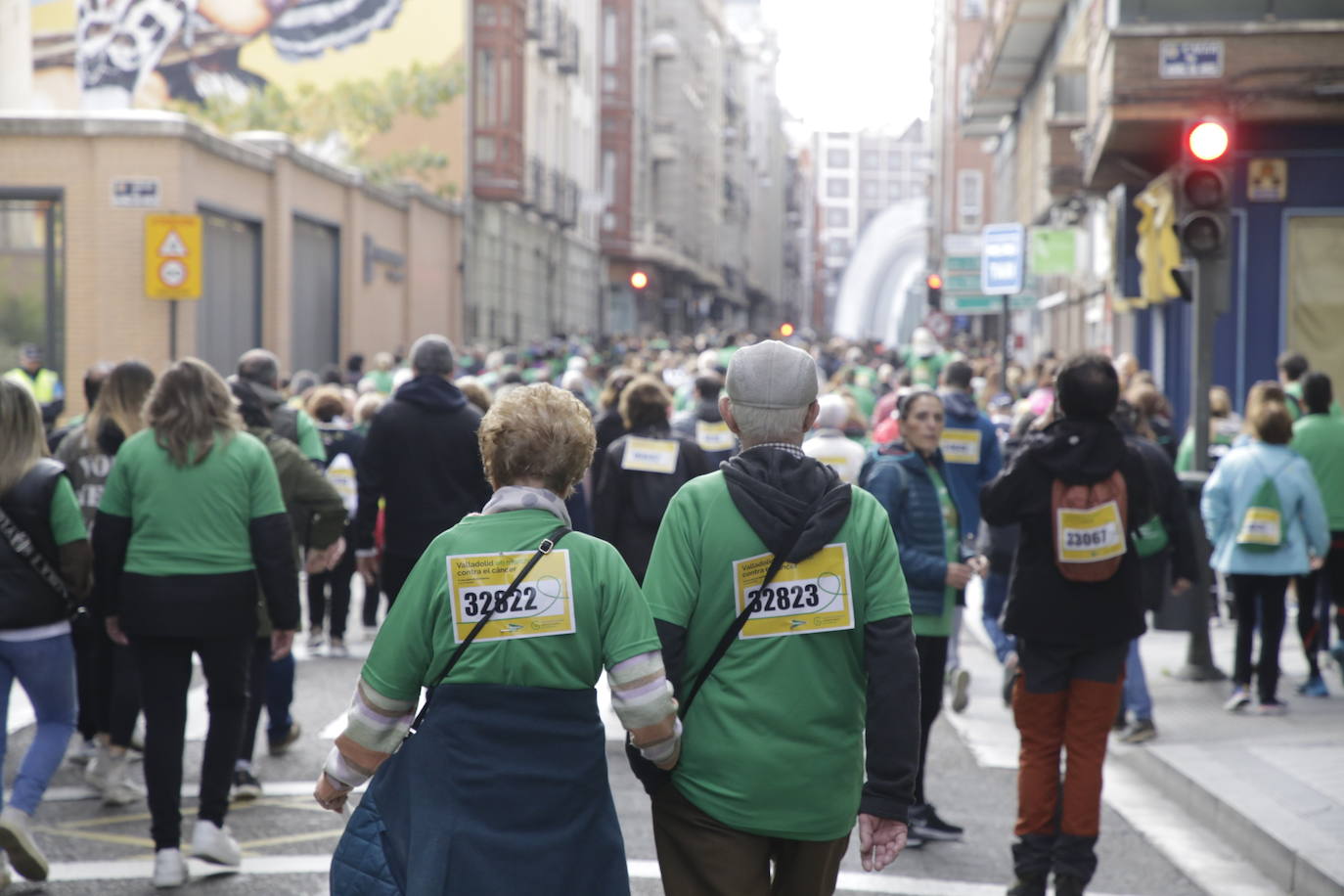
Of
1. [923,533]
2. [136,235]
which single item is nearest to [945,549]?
[923,533]

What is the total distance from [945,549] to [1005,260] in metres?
11.3

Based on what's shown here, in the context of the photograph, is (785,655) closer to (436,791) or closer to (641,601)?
(641,601)

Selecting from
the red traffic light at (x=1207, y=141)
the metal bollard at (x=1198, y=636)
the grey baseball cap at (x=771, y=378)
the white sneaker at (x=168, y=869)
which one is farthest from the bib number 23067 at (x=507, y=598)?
the red traffic light at (x=1207, y=141)

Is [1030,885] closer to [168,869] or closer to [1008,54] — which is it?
[168,869]

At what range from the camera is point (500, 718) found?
391cm

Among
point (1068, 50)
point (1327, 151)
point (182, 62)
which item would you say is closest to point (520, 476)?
point (1327, 151)

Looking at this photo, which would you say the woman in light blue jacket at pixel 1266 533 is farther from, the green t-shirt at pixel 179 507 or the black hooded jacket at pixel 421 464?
the green t-shirt at pixel 179 507

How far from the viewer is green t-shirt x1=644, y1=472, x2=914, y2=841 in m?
4.13

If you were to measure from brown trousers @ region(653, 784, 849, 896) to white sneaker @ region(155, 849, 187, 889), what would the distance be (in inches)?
111

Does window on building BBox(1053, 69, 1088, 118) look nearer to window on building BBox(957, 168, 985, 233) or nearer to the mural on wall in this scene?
the mural on wall

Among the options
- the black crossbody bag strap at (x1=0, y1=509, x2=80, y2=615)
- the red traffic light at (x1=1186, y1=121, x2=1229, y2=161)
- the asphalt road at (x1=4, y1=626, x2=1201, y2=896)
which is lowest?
the asphalt road at (x1=4, y1=626, x2=1201, y2=896)

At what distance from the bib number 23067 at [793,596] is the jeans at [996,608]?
6809mm

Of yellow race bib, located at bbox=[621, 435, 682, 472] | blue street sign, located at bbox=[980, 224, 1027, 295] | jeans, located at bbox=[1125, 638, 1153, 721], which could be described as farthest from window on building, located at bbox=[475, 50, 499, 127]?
jeans, located at bbox=[1125, 638, 1153, 721]

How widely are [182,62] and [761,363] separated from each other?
34.1 metres
